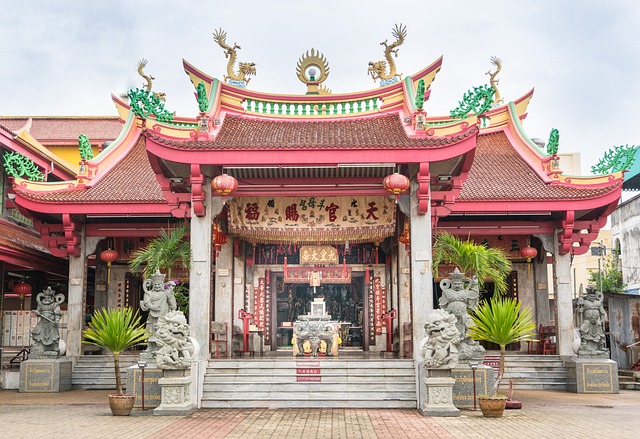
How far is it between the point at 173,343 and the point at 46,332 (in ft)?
20.4

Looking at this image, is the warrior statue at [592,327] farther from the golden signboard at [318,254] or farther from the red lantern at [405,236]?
the golden signboard at [318,254]

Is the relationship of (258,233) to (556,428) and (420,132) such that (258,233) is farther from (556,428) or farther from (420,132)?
(556,428)

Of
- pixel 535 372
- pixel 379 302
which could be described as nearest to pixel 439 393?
pixel 535 372

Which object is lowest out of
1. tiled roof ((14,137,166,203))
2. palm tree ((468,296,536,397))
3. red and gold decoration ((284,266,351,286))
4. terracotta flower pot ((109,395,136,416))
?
terracotta flower pot ((109,395,136,416))

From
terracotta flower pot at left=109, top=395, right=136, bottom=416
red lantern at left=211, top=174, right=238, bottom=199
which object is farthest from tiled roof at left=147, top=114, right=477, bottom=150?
terracotta flower pot at left=109, top=395, right=136, bottom=416

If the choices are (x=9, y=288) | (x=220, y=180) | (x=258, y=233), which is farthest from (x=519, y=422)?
(x=9, y=288)

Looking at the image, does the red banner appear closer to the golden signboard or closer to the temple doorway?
the temple doorway

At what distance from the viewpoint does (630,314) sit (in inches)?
772

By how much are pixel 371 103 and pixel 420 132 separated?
266 centimetres

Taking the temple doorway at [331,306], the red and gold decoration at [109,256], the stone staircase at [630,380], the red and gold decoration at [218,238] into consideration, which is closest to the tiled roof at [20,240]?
the red and gold decoration at [109,256]

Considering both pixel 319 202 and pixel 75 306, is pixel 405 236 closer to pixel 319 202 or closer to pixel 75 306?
pixel 319 202

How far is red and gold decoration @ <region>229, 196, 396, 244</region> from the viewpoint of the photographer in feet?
53.3

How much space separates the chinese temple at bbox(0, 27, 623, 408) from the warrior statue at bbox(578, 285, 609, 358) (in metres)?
1.29

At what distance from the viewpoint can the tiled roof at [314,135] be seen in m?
13.0
